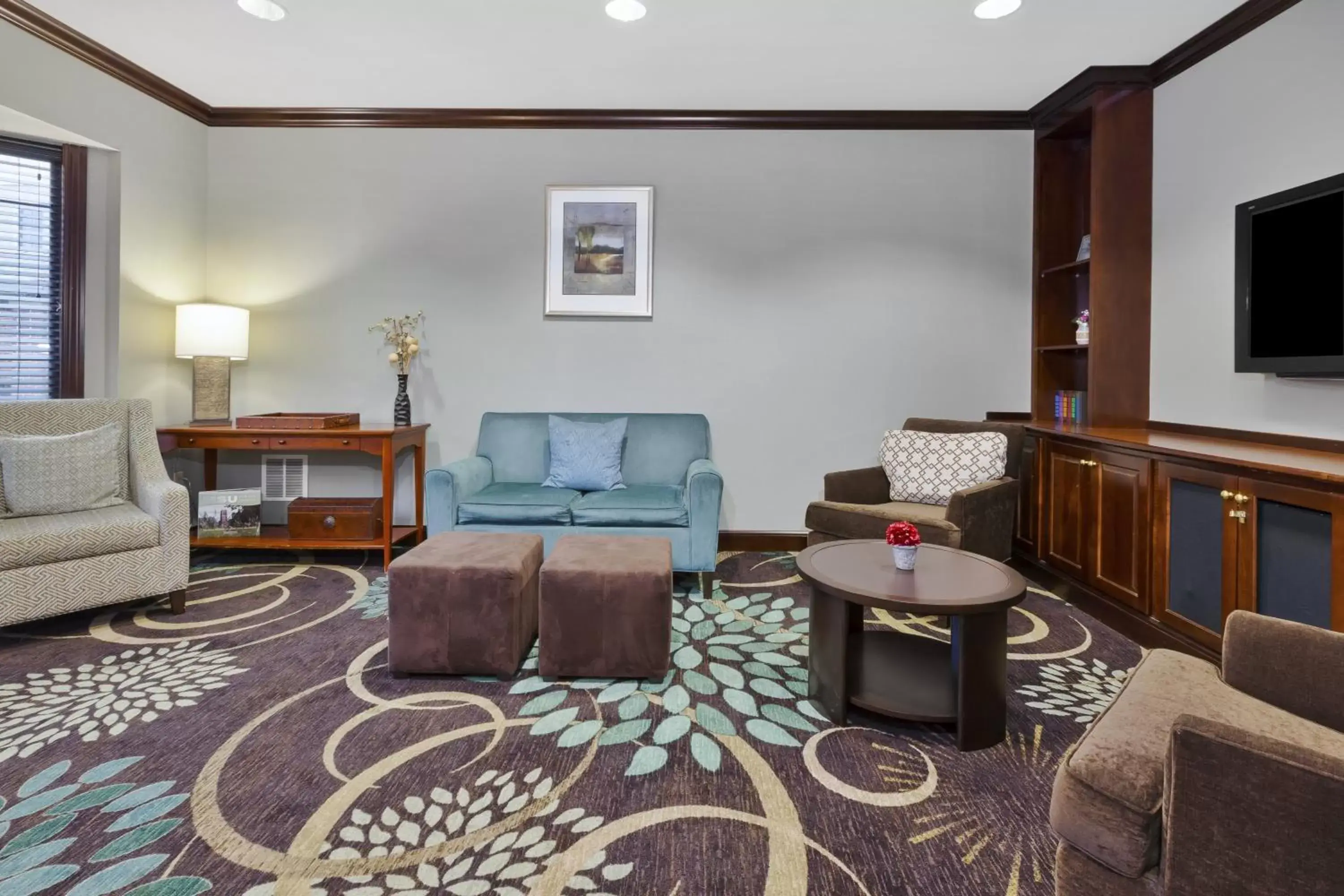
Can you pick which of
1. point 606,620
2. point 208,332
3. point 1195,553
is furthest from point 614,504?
point 208,332

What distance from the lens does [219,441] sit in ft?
11.8

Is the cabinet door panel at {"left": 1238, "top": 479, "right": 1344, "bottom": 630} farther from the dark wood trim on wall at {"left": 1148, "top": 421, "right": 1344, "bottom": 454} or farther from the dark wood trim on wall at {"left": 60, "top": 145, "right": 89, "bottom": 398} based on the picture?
the dark wood trim on wall at {"left": 60, "top": 145, "right": 89, "bottom": 398}

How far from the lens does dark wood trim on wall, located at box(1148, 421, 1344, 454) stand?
257cm

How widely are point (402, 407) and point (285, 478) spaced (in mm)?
984

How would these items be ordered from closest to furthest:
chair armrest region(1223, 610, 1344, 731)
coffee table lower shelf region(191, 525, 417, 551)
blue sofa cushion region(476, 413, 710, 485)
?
1. chair armrest region(1223, 610, 1344, 731)
2. coffee table lower shelf region(191, 525, 417, 551)
3. blue sofa cushion region(476, 413, 710, 485)


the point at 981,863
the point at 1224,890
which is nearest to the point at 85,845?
the point at 981,863

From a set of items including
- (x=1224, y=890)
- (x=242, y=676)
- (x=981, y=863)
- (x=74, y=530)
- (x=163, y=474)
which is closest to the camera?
(x=1224, y=890)

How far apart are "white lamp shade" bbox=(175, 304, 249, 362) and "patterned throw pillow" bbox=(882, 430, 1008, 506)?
149 inches

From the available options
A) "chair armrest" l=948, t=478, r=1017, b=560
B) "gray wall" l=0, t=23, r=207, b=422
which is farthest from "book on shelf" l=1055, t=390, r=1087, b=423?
"gray wall" l=0, t=23, r=207, b=422

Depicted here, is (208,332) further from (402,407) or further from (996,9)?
(996,9)

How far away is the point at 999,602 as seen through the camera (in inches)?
75.7

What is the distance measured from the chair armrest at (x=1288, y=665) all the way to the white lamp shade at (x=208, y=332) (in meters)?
4.53

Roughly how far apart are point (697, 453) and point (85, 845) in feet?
9.86

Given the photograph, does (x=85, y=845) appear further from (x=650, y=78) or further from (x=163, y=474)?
(x=650, y=78)
